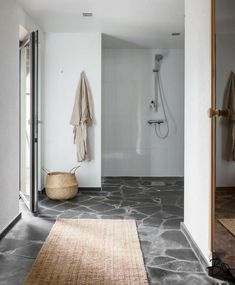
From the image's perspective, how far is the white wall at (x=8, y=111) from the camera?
9.64 ft

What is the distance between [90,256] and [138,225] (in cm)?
90

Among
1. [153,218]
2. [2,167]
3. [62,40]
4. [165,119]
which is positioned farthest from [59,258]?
[165,119]

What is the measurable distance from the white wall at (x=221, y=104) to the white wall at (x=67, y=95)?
3028 mm

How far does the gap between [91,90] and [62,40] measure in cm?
90

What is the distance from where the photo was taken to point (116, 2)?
3.69 m

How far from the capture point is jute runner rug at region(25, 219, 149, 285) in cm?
214

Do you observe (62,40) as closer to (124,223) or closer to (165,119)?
(165,119)

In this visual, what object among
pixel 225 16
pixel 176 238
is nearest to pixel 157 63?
pixel 176 238

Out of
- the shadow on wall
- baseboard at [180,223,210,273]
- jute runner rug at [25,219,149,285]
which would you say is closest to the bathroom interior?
the shadow on wall

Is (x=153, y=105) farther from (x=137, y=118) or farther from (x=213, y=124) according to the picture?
(x=213, y=124)

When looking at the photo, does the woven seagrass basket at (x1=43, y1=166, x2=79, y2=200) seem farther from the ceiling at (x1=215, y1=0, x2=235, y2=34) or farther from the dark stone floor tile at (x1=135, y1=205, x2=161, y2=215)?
the ceiling at (x1=215, y1=0, x2=235, y2=34)

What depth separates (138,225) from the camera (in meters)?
3.30

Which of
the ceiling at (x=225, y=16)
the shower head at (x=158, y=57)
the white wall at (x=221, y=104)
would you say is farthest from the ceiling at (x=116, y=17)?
the white wall at (x=221, y=104)

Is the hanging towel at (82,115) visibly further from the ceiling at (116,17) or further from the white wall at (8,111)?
the white wall at (8,111)
